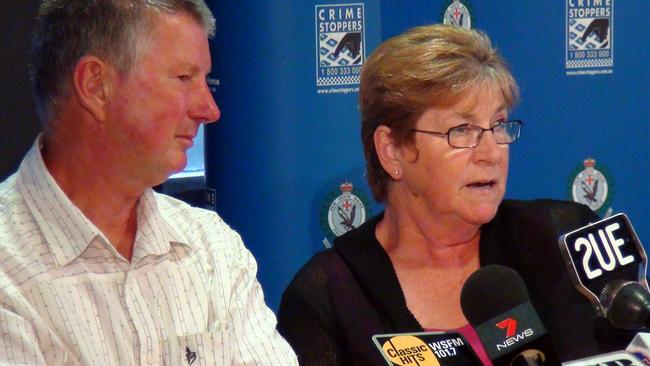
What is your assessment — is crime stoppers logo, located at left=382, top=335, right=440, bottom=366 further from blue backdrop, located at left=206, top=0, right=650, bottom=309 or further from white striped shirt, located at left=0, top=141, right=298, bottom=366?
blue backdrop, located at left=206, top=0, right=650, bottom=309

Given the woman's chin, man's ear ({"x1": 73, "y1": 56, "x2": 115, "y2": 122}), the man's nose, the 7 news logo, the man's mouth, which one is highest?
man's ear ({"x1": 73, "y1": 56, "x2": 115, "y2": 122})

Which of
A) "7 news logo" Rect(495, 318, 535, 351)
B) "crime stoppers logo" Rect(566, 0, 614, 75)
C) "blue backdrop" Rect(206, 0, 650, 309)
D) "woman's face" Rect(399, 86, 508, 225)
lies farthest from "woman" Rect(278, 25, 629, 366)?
"crime stoppers logo" Rect(566, 0, 614, 75)

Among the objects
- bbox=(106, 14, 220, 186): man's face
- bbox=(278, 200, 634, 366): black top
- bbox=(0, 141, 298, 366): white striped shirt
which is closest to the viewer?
bbox=(0, 141, 298, 366): white striped shirt

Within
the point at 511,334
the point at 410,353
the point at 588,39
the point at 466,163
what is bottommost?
the point at 410,353

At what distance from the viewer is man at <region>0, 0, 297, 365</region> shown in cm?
216

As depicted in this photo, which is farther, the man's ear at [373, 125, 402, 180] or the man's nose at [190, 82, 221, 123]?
the man's ear at [373, 125, 402, 180]

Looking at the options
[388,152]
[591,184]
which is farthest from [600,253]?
[591,184]

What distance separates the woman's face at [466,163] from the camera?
2.68m

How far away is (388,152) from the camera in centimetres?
284

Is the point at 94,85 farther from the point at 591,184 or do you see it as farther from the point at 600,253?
the point at 591,184

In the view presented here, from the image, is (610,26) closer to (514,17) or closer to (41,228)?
(514,17)

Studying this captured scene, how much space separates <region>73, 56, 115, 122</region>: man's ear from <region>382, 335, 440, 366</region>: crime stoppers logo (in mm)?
766

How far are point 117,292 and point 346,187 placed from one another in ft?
4.23

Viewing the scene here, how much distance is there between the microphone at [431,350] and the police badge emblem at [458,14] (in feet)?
5.15
